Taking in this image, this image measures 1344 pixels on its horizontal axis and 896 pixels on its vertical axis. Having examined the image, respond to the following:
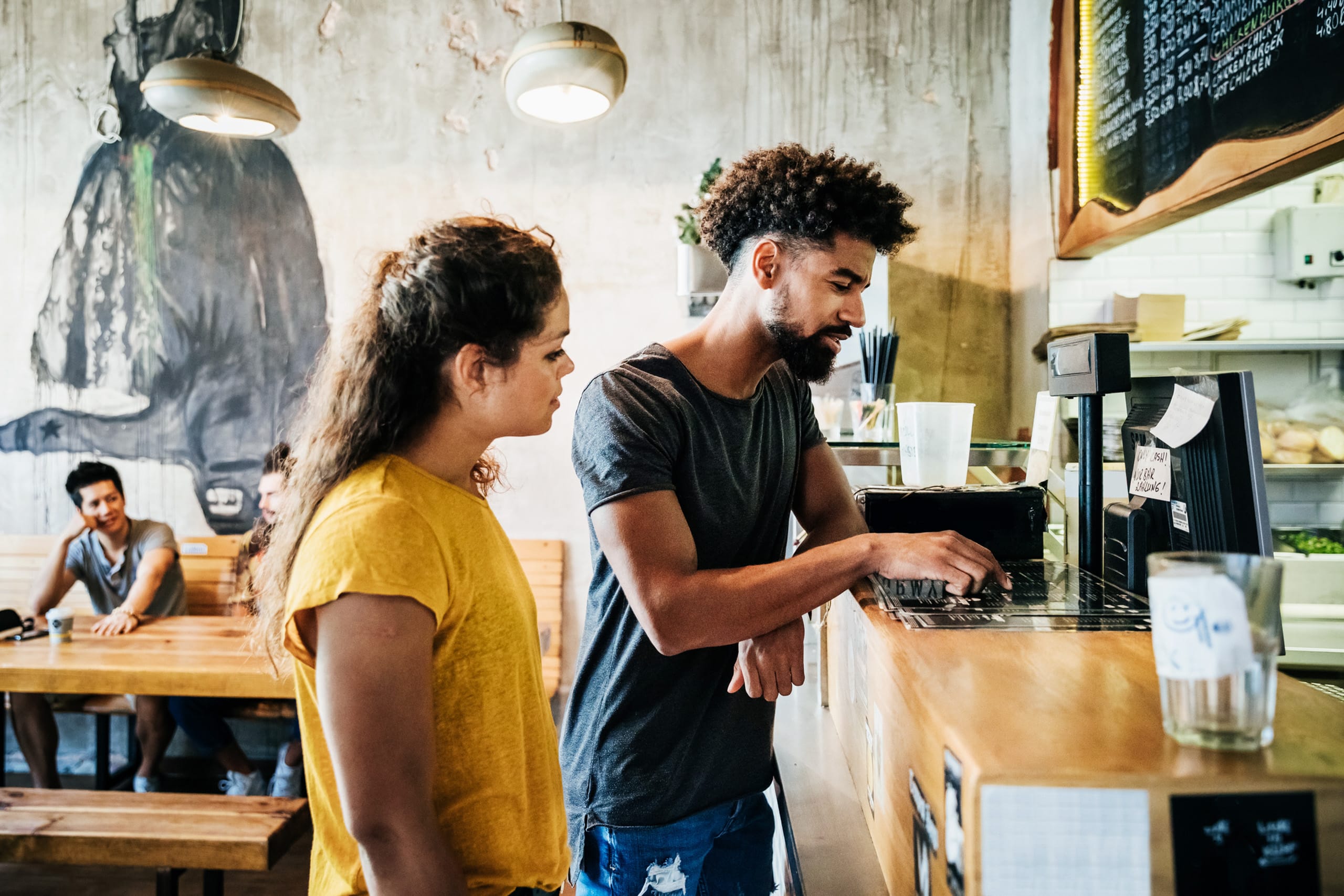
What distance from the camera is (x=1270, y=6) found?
1.72m

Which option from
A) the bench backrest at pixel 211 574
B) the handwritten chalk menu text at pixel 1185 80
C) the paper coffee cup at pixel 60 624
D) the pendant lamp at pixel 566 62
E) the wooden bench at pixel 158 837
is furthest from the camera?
the bench backrest at pixel 211 574

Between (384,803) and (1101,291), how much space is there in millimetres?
2856

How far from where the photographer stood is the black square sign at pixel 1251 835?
558 millimetres

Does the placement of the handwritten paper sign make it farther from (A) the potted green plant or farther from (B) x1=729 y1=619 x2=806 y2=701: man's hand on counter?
(A) the potted green plant

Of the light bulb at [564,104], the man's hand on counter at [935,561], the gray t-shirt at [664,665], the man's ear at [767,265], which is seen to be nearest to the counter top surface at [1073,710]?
the man's hand on counter at [935,561]

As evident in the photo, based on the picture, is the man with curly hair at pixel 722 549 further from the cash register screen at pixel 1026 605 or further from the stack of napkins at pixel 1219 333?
the stack of napkins at pixel 1219 333

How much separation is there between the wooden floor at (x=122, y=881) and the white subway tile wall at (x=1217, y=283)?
10.6 feet

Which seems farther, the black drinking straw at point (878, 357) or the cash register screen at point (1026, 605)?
the black drinking straw at point (878, 357)

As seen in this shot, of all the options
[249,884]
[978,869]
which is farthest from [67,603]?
[978,869]

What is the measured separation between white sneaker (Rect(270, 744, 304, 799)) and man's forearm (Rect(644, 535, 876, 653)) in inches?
96.5

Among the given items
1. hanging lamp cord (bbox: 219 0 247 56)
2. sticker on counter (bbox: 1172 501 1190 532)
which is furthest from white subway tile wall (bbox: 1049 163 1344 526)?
hanging lamp cord (bbox: 219 0 247 56)

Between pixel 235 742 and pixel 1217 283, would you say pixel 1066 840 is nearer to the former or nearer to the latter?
pixel 1217 283

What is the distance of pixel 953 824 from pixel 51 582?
3.98m

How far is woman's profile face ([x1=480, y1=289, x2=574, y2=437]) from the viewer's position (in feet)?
3.36
